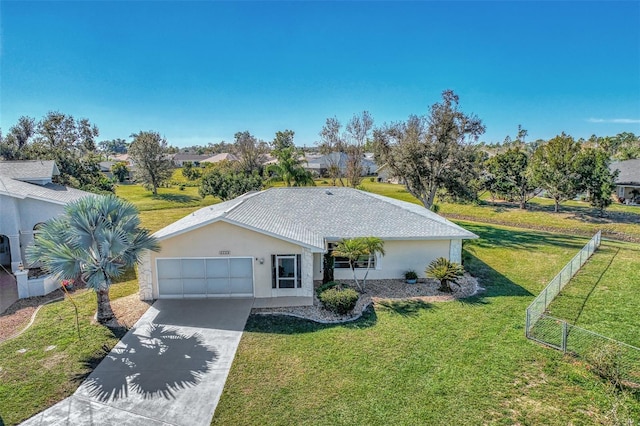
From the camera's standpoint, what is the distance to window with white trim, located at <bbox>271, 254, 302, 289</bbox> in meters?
14.5

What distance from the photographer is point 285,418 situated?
796cm

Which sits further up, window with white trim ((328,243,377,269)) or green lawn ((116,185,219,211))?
green lawn ((116,185,219,211))

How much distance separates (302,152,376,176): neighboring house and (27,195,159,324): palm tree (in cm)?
3922

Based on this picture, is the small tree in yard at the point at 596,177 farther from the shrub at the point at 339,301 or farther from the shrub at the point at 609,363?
the shrub at the point at 339,301

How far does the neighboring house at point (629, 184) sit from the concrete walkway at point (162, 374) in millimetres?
45415

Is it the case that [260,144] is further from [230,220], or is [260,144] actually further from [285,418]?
[285,418]

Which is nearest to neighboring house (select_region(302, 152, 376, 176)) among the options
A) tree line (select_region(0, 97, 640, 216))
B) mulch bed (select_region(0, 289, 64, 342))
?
tree line (select_region(0, 97, 640, 216))

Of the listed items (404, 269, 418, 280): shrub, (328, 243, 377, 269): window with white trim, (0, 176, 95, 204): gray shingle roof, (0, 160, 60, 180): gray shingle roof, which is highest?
(0, 160, 60, 180): gray shingle roof

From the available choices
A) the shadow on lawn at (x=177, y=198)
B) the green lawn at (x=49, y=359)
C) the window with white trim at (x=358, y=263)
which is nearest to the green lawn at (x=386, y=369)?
the green lawn at (x=49, y=359)

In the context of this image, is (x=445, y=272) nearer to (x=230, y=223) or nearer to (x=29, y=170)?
(x=230, y=223)

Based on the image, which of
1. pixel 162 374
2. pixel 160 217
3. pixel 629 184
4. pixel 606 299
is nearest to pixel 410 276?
pixel 606 299

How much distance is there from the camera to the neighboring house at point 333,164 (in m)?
54.5

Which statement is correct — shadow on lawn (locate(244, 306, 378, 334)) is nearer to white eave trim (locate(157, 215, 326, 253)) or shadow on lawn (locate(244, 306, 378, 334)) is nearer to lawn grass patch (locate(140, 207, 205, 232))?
white eave trim (locate(157, 215, 326, 253))

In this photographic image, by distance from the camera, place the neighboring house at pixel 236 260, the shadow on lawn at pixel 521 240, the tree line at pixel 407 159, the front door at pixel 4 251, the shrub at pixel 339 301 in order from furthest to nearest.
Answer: the tree line at pixel 407 159
the shadow on lawn at pixel 521 240
the front door at pixel 4 251
the neighboring house at pixel 236 260
the shrub at pixel 339 301
